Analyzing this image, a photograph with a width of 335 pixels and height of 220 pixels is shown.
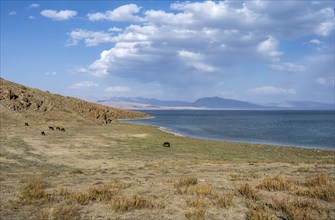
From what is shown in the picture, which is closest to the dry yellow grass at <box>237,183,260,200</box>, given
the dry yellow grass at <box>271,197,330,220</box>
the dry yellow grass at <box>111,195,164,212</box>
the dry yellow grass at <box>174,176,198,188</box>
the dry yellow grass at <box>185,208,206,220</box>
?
the dry yellow grass at <box>271,197,330,220</box>

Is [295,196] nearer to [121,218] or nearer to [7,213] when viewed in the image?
[121,218]

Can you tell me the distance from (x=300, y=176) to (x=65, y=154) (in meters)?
21.9

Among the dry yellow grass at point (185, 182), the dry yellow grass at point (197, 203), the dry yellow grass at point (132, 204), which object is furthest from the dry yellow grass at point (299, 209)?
the dry yellow grass at point (185, 182)

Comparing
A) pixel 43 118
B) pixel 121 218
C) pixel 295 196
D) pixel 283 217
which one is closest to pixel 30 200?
pixel 121 218

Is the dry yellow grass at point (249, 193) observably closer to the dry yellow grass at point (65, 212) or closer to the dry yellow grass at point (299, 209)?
the dry yellow grass at point (299, 209)

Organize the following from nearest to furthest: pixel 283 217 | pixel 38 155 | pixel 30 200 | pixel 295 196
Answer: pixel 283 217 → pixel 30 200 → pixel 295 196 → pixel 38 155

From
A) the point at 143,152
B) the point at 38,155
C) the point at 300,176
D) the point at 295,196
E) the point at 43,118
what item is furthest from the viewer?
the point at 43,118

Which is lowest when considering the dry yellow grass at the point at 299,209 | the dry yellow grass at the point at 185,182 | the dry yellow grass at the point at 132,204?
the dry yellow grass at the point at 185,182

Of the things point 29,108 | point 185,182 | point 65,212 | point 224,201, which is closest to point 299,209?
point 224,201

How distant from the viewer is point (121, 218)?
1030cm

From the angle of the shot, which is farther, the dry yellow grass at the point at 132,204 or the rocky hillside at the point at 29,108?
the rocky hillside at the point at 29,108

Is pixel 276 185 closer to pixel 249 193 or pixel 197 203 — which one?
pixel 249 193

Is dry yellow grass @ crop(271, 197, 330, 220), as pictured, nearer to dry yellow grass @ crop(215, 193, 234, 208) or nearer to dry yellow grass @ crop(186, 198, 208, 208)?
dry yellow grass @ crop(215, 193, 234, 208)

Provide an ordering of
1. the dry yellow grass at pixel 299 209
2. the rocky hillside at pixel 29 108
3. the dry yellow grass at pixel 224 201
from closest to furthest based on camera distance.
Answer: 1. the dry yellow grass at pixel 299 209
2. the dry yellow grass at pixel 224 201
3. the rocky hillside at pixel 29 108
